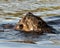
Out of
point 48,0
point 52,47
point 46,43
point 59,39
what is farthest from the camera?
point 48,0

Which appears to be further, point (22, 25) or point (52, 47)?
point (22, 25)

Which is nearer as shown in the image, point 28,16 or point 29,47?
point 29,47

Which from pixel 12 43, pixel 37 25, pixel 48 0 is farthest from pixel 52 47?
pixel 48 0

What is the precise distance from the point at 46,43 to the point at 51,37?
0.98 meters

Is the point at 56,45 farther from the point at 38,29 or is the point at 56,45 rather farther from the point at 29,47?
the point at 38,29

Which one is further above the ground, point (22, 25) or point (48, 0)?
point (48, 0)

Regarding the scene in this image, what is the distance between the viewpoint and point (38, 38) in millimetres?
9539

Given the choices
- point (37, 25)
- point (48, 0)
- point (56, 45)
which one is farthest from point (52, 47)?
point (48, 0)

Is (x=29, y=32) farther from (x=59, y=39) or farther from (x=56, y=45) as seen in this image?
(x=56, y=45)

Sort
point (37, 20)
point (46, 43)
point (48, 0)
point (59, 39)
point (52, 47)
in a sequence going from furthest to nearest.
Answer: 1. point (48, 0)
2. point (37, 20)
3. point (59, 39)
4. point (46, 43)
5. point (52, 47)

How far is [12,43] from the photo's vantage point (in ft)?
28.9

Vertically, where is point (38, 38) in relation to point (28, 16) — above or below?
below

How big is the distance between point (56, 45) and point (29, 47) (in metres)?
0.74

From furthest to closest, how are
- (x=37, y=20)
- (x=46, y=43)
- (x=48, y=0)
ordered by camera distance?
(x=48, y=0)
(x=37, y=20)
(x=46, y=43)
